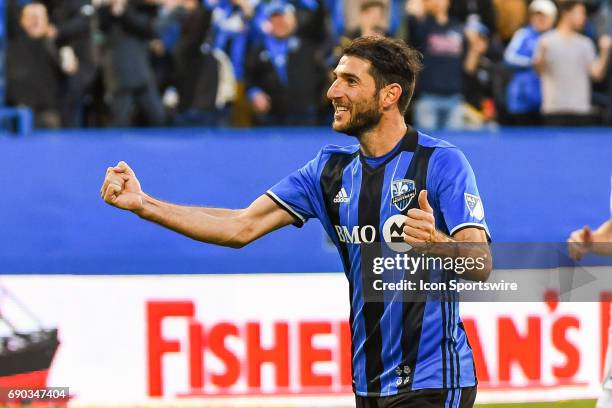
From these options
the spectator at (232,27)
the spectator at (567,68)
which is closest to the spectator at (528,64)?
the spectator at (567,68)

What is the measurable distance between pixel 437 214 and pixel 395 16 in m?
7.86

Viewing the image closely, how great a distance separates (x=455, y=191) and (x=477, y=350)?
3252mm

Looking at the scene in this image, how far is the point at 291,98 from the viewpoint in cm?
1200

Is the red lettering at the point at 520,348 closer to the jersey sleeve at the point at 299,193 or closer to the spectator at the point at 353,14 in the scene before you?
the jersey sleeve at the point at 299,193

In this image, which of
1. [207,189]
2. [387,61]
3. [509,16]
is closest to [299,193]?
[387,61]

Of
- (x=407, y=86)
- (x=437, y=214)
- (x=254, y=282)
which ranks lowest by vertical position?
(x=254, y=282)

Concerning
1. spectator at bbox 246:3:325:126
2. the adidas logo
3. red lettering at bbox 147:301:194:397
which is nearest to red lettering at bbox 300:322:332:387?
red lettering at bbox 147:301:194:397

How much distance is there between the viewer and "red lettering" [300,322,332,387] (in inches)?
305

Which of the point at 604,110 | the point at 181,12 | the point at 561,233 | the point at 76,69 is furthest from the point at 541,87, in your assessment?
the point at 76,69

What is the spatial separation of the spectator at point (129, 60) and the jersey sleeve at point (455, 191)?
721 cm

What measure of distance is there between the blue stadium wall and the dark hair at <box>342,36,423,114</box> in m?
5.39

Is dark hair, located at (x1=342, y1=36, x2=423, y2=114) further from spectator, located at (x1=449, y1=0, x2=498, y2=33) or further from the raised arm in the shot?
spectator, located at (x1=449, y1=0, x2=498, y2=33)

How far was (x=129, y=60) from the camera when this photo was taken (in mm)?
11797

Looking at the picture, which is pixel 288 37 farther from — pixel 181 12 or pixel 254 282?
pixel 254 282
